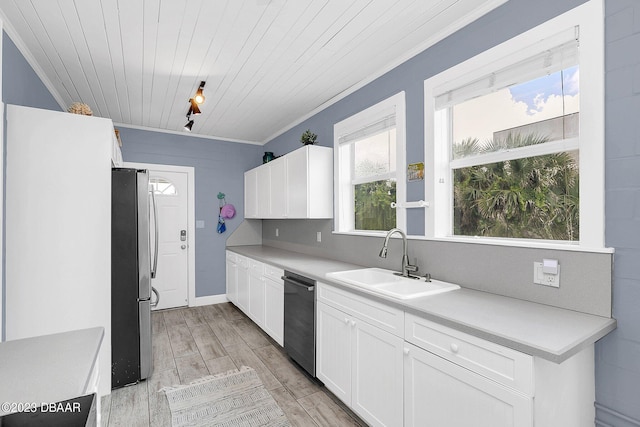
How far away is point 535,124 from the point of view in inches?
70.2

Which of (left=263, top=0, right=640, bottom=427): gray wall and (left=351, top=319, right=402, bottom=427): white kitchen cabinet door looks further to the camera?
(left=351, top=319, right=402, bottom=427): white kitchen cabinet door

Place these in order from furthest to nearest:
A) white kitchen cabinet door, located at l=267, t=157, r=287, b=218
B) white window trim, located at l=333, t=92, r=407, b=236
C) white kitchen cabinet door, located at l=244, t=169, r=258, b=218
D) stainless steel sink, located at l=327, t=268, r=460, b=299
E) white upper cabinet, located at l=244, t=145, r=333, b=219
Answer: white kitchen cabinet door, located at l=244, t=169, r=258, b=218 < white kitchen cabinet door, located at l=267, t=157, r=287, b=218 < white upper cabinet, located at l=244, t=145, r=333, b=219 < white window trim, located at l=333, t=92, r=407, b=236 < stainless steel sink, located at l=327, t=268, r=460, b=299

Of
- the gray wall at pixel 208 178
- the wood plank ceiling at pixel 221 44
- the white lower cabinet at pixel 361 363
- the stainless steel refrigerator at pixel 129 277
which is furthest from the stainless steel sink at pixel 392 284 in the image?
the gray wall at pixel 208 178

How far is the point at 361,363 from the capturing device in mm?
1957

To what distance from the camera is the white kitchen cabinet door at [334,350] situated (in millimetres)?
2086

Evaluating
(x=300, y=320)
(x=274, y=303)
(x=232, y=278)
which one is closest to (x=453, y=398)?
(x=300, y=320)

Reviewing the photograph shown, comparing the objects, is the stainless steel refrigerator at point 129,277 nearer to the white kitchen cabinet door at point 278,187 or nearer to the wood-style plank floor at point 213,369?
the wood-style plank floor at point 213,369

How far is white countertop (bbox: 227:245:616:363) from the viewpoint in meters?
1.13

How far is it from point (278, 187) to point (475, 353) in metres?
2.97

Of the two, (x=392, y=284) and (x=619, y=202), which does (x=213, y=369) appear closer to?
(x=392, y=284)

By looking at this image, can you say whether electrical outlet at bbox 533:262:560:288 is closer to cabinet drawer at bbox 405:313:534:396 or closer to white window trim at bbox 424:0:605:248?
white window trim at bbox 424:0:605:248

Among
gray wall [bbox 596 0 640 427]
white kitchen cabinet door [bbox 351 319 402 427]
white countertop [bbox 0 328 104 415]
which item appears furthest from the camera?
white kitchen cabinet door [bbox 351 319 402 427]

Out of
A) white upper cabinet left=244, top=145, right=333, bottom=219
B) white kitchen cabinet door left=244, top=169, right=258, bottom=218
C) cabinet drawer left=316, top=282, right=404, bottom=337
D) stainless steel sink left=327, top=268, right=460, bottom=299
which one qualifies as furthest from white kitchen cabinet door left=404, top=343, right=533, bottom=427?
white kitchen cabinet door left=244, top=169, right=258, bottom=218

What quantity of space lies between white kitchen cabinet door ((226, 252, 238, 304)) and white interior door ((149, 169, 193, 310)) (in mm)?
588
